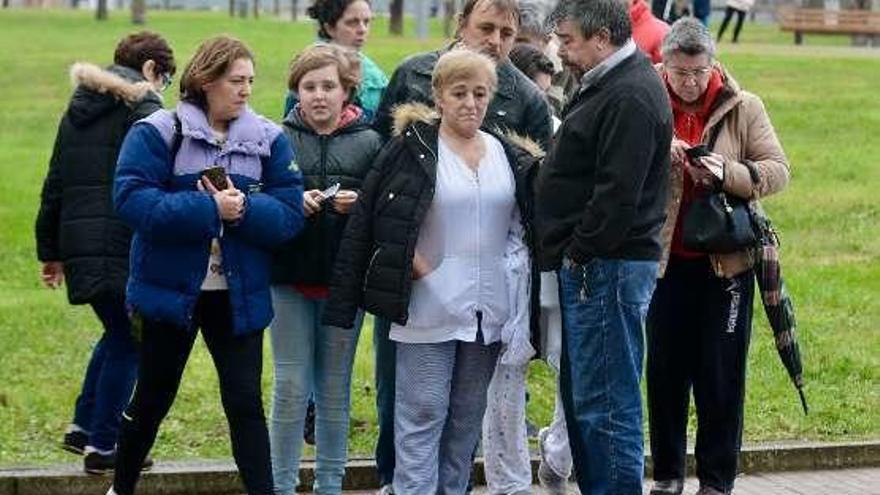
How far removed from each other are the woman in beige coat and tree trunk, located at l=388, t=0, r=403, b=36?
45.1 m

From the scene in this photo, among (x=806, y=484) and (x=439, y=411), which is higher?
(x=439, y=411)

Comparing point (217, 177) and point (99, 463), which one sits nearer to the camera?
point (217, 177)

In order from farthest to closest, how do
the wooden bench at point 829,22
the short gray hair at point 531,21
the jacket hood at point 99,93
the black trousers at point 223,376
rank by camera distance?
the wooden bench at point 829,22 < the short gray hair at point 531,21 < the jacket hood at point 99,93 < the black trousers at point 223,376

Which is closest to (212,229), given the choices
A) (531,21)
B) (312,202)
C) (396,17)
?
(312,202)

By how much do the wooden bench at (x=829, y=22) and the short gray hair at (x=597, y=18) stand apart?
4180cm

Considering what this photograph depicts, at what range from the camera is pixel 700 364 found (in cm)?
847

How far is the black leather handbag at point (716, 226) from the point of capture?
8.14 meters

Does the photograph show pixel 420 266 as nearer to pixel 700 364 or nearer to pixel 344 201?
pixel 344 201

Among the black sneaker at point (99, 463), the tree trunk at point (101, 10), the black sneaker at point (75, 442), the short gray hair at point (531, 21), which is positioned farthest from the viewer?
the tree trunk at point (101, 10)

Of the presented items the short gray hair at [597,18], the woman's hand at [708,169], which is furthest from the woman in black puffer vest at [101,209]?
the woman's hand at [708,169]

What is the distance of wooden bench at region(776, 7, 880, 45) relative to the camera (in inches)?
1918

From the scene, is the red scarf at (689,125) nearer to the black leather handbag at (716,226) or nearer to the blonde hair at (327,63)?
the black leather handbag at (716,226)

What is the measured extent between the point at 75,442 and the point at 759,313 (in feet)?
16.8

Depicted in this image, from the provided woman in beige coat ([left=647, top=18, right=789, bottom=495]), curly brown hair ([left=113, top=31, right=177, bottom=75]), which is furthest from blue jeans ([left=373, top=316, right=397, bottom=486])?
curly brown hair ([left=113, top=31, right=177, bottom=75])
